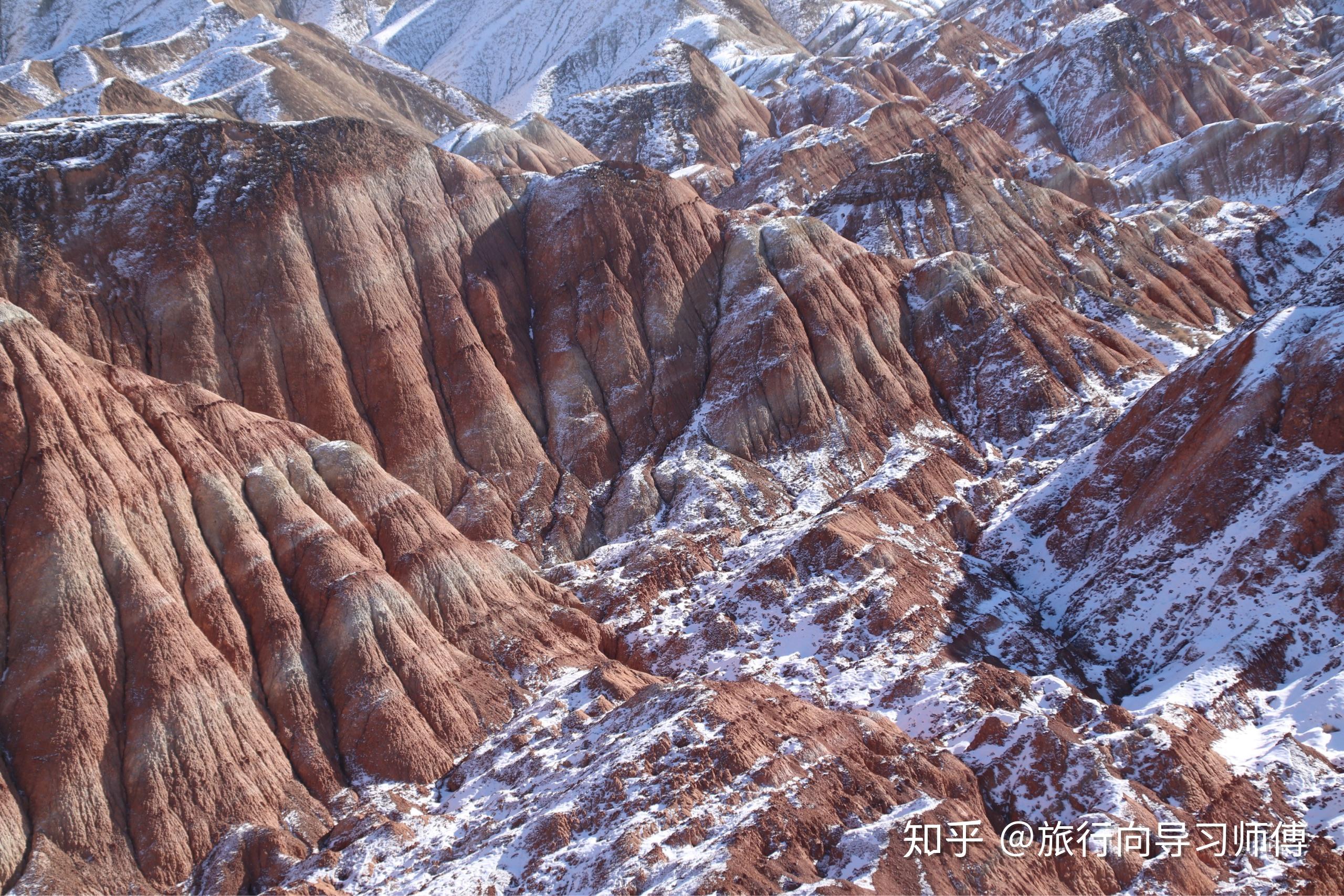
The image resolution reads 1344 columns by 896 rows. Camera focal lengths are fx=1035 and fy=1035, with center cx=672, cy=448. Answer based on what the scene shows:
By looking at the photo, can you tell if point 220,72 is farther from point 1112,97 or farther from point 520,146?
point 1112,97

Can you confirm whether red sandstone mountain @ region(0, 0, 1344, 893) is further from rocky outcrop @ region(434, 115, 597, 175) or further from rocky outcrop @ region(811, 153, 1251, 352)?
rocky outcrop @ region(434, 115, 597, 175)

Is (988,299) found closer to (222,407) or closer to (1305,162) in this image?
(222,407)

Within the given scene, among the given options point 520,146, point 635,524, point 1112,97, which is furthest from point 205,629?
point 1112,97

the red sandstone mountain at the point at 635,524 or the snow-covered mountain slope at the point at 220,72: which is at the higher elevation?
the snow-covered mountain slope at the point at 220,72

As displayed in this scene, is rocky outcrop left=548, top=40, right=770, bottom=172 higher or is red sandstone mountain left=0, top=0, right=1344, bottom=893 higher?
rocky outcrop left=548, top=40, right=770, bottom=172

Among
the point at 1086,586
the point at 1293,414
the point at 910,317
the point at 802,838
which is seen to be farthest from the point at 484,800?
the point at 910,317

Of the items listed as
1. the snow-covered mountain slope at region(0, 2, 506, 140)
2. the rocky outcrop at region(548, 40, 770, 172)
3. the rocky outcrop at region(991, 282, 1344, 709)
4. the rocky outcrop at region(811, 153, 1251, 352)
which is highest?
the snow-covered mountain slope at region(0, 2, 506, 140)

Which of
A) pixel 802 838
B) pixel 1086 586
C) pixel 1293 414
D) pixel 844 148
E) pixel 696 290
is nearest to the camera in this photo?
pixel 802 838

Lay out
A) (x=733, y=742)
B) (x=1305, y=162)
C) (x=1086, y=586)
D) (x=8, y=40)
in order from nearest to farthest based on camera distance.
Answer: (x=733, y=742) < (x=1086, y=586) < (x=1305, y=162) < (x=8, y=40)

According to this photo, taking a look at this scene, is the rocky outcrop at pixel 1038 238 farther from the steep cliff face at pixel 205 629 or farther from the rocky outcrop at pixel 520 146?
the steep cliff face at pixel 205 629

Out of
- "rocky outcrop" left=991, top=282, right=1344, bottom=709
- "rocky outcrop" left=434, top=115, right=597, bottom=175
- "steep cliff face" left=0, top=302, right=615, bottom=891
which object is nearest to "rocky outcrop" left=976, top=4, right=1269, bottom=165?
"rocky outcrop" left=434, top=115, right=597, bottom=175

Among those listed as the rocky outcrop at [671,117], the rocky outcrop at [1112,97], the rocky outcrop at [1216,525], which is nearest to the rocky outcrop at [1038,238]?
the rocky outcrop at [1216,525]
